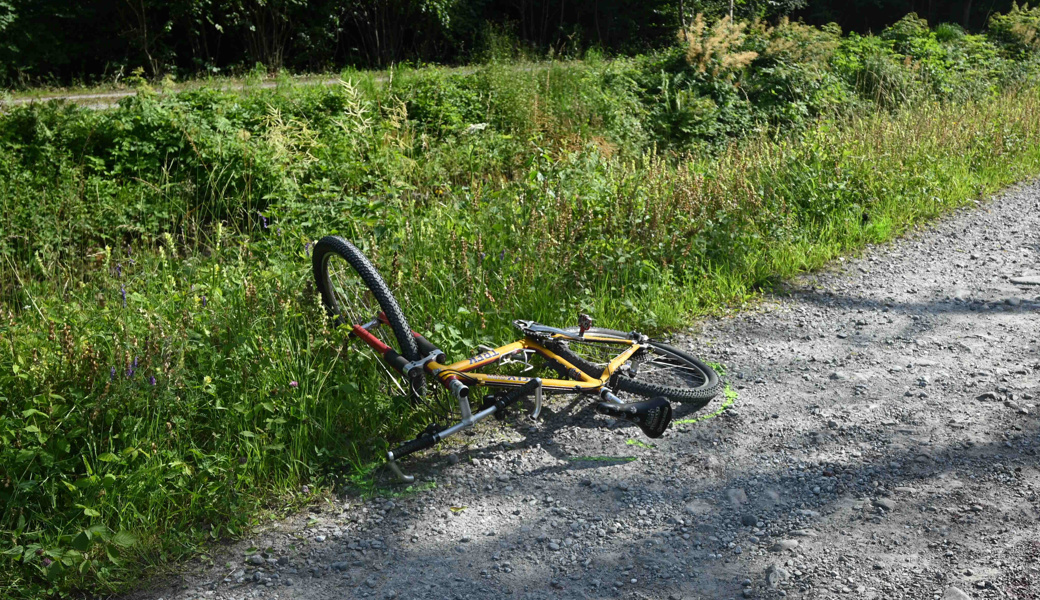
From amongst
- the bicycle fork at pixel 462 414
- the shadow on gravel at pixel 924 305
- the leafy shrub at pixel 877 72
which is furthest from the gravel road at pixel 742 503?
the leafy shrub at pixel 877 72

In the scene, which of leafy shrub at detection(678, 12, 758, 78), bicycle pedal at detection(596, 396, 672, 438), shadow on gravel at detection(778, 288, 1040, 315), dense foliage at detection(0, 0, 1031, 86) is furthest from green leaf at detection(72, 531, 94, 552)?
dense foliage at detection(0, 0, 1031, 86)

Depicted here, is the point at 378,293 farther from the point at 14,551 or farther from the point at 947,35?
the point at 947,35

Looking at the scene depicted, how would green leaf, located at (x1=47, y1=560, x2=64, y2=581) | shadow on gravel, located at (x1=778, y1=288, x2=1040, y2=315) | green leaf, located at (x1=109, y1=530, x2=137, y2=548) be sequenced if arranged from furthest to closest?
shadow on gravel, located at (x1=778, y1=288, x2=1040, y2=315) → green leaf, located at (x1=109, y1=530, x2=137, y2=548) → green leaf, located at (x1=47, y1=560, x2=64, y2=581)

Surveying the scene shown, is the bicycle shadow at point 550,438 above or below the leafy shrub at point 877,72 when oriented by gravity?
below

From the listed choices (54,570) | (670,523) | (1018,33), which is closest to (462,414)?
(670,523)

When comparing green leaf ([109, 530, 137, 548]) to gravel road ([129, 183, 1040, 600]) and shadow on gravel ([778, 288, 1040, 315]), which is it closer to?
gravel road ([129, 183, 1040, 600])

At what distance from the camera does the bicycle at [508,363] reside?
390cm

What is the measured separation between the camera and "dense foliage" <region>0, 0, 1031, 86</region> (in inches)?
615

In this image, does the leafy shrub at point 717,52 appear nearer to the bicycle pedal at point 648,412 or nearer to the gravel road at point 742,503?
the gravel road at point 742,503

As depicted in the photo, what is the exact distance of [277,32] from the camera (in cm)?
1706

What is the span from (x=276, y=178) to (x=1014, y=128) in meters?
8.63

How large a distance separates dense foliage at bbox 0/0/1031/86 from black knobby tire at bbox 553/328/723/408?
10.4 m

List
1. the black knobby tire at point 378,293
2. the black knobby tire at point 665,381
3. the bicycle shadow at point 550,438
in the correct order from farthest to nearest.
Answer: the black knobby tire at point 665,381
the black knobby tire at point 378,293
the bicycle shadow at point 550,438

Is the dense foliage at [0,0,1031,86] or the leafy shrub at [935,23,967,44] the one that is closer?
the dense foliage at [0,0,1031,86]
